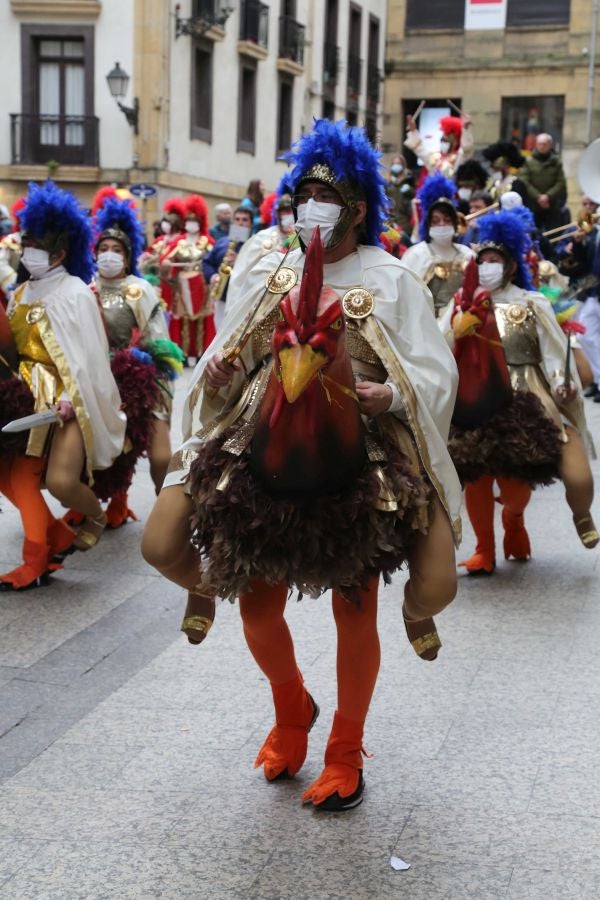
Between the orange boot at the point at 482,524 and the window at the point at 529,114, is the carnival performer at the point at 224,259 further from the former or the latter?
the window at the point at 529,114

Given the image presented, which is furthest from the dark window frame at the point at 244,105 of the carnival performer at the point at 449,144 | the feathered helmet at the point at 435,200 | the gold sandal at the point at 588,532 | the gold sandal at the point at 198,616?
the gold sandal at the point at 198,616

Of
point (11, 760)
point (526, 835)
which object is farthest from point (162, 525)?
point (526, 835)

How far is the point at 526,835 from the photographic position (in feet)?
12.3

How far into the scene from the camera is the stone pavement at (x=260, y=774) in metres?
3.51

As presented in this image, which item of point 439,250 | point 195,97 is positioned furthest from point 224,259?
point 195,97

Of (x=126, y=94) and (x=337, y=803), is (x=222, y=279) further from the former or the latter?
(x=126, y=94)

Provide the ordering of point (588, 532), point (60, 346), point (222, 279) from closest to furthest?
point (60, 346) → point (588, 532) → point (222, 279)

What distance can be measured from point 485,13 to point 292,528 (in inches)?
1403

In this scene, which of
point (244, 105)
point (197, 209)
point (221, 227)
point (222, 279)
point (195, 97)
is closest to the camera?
point (222, 279)

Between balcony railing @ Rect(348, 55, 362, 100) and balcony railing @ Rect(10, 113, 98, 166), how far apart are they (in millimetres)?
11995

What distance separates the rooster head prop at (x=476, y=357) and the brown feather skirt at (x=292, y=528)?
2363 millimetres

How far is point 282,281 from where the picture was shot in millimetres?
3846

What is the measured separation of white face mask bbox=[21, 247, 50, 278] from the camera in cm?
623

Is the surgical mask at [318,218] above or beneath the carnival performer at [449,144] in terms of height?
beneath
